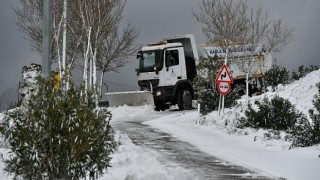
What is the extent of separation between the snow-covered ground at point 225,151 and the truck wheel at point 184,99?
155 inches

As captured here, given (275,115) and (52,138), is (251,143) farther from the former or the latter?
(52,138)

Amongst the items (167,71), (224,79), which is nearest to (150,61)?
(167,71)

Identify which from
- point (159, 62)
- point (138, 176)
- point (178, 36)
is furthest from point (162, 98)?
point (138, 176)

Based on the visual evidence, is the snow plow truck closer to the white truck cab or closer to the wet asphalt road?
the white truck cab

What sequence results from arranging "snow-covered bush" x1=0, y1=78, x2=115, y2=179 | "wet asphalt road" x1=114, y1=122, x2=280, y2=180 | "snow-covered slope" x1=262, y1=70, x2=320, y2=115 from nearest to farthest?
"snow-covered bush" x1=0, y1=78, x2=115, y2=179 → "wet asphalt road" x1=114, y1=122, x2=280, y2=180 → "snow-covered slope" x1=262, y1=70, x2=320, y2=115

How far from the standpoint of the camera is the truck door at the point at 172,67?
82.4 feet

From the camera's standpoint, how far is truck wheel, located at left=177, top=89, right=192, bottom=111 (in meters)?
26.5

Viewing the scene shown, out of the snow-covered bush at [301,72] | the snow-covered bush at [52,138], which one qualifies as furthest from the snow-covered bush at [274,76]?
the snow-covered bush at [52,138]

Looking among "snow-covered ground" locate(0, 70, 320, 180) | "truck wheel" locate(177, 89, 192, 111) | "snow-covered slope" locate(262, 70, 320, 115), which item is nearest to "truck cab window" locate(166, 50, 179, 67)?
"truck wheel" locate(177, 89, 192, 111)

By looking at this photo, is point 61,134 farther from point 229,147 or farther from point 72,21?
point 72,21

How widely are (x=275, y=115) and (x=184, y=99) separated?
426 inches

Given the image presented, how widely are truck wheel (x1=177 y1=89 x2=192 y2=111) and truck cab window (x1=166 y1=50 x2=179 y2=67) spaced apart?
1901 mm

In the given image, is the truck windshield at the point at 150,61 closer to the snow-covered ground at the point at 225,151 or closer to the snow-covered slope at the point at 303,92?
the snow-covered ground at the point at 225,151

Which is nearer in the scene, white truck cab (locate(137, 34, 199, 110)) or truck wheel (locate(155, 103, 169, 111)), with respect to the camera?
white truck cab (locate(137, 34, 199, 110))
